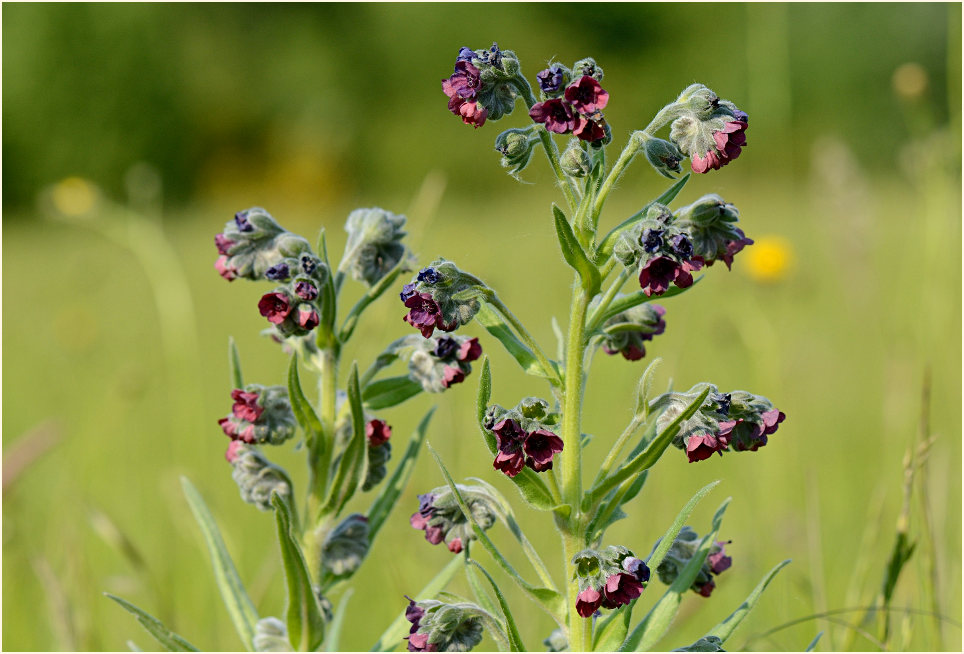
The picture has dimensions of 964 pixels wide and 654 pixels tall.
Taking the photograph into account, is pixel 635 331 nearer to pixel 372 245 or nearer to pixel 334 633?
pixel 372 245

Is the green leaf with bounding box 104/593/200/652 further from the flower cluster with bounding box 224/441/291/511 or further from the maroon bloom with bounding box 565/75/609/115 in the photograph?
the maroon bloom with bounding box 565/75/609/115

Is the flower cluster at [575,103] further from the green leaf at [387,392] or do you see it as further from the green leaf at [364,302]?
the green leaf at [387,392]

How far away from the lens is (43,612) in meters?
3.59

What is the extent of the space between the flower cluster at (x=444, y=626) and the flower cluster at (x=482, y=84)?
890 mm

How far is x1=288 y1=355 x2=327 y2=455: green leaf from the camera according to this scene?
6.39ft

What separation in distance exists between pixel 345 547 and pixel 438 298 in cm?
68

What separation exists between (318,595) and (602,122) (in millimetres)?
1138

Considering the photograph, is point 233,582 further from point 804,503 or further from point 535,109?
point 804,503

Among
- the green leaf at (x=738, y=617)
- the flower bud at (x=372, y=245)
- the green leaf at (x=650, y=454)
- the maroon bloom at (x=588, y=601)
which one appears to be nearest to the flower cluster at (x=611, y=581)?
the maroon bloom at (x=588, y=601)

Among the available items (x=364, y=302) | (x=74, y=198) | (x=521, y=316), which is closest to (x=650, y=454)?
(x=364, y=302)

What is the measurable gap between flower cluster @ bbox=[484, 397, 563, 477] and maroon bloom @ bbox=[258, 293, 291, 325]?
557mm

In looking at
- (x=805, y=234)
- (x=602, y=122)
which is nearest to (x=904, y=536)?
(x=602, y=122)

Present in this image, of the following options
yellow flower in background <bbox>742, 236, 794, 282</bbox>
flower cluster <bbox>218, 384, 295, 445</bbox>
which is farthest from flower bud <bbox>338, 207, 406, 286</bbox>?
yellow flower in background <bbox>742, 236, 794, 282</bbox>

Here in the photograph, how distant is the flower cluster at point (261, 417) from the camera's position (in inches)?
84.4
